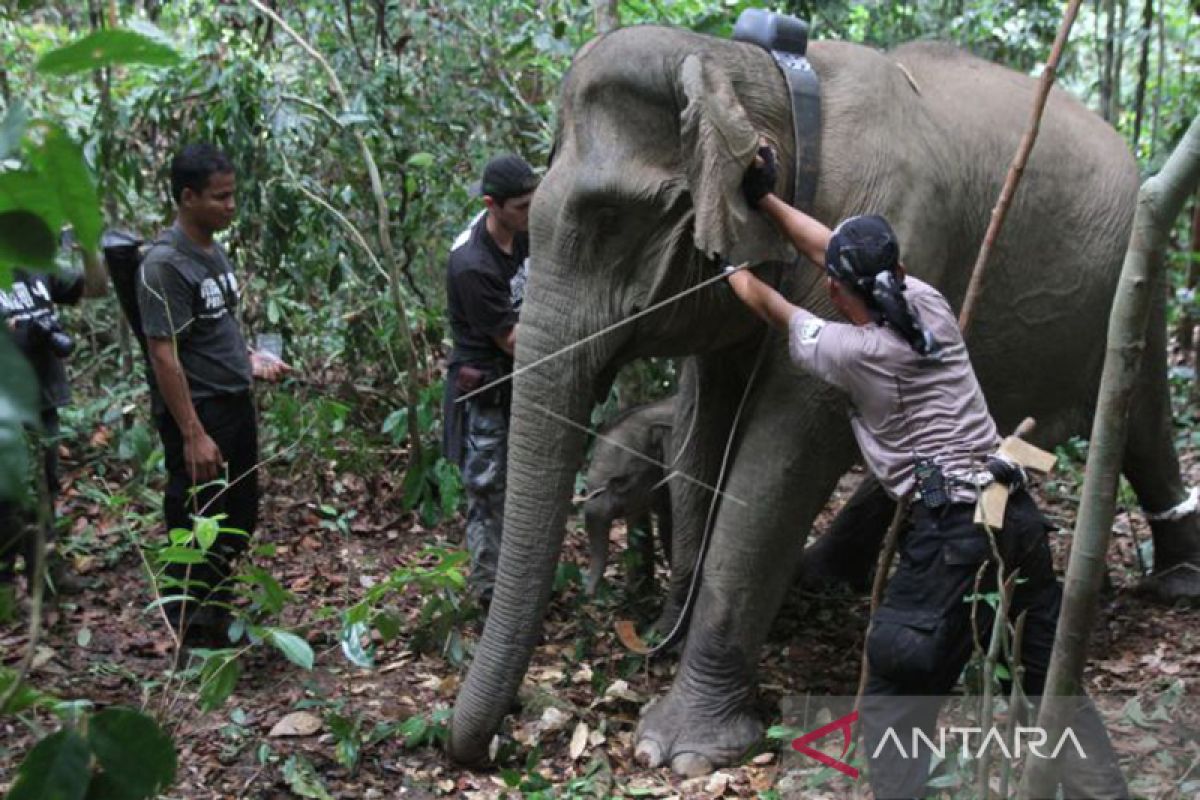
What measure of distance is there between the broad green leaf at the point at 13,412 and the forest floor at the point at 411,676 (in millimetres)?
2501

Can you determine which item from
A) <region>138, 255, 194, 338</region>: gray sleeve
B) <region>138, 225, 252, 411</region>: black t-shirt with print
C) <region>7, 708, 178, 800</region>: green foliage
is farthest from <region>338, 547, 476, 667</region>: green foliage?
<region>7, 708, 178, 800</region>: green foliage

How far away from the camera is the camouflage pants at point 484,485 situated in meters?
5.83

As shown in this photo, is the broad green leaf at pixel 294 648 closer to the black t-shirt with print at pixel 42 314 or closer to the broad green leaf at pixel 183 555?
the broad green leaf at pixel 183 555

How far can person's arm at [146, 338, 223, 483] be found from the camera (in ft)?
16.1

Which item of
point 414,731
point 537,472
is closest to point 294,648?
point 414,731

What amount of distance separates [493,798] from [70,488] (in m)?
3.88

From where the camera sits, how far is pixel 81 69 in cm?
136

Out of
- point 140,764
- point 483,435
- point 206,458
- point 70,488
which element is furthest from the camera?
point 70,488

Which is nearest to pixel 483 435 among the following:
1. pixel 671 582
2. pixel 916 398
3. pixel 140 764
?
pixel 671 582

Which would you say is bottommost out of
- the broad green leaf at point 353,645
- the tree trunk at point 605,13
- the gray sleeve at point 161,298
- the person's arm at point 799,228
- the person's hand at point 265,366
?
the broad green leaf at point 353,645

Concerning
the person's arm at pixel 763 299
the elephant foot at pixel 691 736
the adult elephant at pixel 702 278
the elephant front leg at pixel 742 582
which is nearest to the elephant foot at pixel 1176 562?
the adult elephant at pixel 702 278

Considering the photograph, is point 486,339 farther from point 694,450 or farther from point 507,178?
point 694,450

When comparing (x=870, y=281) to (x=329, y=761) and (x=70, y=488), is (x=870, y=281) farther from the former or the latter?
(x=70, y=488)

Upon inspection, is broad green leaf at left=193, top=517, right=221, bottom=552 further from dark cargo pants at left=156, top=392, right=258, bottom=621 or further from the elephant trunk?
dark cargo pants at left=156, top=392, right=258, bottom=621
